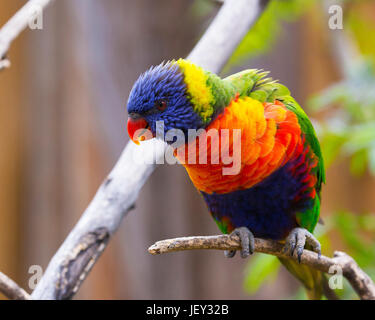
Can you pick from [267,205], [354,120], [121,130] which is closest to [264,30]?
[354,120]

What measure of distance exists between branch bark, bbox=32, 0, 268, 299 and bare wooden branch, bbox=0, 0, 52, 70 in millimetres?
463

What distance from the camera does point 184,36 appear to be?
99.0 inches

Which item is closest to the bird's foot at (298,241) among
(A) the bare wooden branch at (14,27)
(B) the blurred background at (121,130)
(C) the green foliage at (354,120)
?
(C) the green foliage at (354,120)

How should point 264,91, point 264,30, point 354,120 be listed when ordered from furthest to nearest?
point 354,120 → point 264,30 → point 264,91

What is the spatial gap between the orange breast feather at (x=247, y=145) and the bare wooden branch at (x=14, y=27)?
0.62 metres

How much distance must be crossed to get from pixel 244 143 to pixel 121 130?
136 centimetres

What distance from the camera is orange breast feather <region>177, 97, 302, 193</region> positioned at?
3.60 feet

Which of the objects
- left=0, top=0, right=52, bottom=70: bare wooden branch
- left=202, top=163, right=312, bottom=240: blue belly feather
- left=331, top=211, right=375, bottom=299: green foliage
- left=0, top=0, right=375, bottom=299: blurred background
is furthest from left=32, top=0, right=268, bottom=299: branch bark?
left=331, top=211, right=375, bottom=299: green foliage

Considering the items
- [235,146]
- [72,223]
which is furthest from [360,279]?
[72,223]

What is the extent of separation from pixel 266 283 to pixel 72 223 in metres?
1.34

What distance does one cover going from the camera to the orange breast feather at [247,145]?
43.2 inches

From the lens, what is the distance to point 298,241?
48.9 inches

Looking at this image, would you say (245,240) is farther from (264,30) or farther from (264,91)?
(264,30)

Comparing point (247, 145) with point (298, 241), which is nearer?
point (247, 145)
